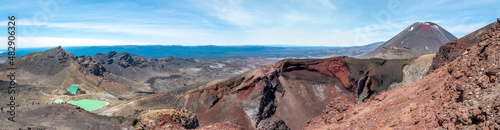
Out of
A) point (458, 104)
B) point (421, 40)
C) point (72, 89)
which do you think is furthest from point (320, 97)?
point (421, 40)

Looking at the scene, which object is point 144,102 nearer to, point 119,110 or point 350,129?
point 119,110

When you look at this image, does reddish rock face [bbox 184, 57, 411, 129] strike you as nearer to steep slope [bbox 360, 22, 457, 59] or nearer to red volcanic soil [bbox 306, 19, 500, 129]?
red volcanic soil [bbox 306, 19, 500, 129]

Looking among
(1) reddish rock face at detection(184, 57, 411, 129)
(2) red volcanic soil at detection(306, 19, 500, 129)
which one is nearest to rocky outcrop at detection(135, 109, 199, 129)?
(1) reddish rock face at detection(184, 57, 411, 129)

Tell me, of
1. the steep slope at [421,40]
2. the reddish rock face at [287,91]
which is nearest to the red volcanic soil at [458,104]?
the reddish rock face at [287,91]

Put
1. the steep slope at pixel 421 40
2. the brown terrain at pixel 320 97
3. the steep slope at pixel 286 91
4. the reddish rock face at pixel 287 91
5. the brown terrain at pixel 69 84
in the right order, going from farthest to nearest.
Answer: the steep slope at pixel 421 40 → the steep slope at pixel 286 91 → the reddish rock face at pixel 287 91 → the brown terrain at pixel 69 84 → the brown terrain at pixel 320 97

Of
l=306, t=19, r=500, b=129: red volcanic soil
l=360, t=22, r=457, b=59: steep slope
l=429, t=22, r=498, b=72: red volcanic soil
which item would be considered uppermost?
l=360, t=22, r=457, b=59: steep slope

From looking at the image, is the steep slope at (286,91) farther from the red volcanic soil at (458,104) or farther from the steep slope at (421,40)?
the steep slope at (421,40)

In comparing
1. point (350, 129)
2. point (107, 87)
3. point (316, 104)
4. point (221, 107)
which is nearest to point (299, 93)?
point (316, 104)
